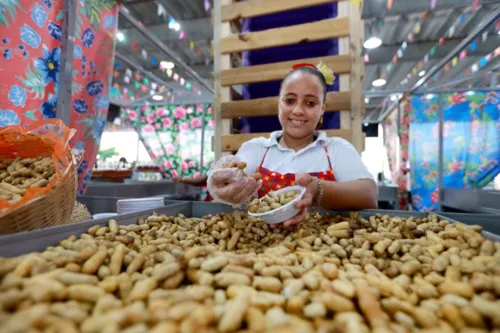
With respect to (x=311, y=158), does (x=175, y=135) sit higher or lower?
higher

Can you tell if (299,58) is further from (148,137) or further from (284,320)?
(148,137)

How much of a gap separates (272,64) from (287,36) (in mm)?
185

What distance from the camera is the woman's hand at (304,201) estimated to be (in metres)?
0.84

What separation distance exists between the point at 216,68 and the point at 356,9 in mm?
918

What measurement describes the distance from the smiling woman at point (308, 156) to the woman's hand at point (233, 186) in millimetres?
50

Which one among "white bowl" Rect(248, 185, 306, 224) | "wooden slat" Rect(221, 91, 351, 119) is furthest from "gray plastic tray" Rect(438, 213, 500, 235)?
"wooden slat" Rect(221, 91, 351, 119)

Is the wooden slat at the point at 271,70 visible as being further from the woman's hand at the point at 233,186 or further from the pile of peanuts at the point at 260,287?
the pile of peanuts at the point at 260,287

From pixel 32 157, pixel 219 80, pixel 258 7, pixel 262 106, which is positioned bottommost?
pixel 32 157

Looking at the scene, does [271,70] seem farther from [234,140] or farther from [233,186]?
[233,186]

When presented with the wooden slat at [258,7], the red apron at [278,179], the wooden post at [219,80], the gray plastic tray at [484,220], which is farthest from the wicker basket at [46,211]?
the wooden slat at [258,7]

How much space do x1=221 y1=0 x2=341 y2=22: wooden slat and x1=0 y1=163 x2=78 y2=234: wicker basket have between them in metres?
1.55

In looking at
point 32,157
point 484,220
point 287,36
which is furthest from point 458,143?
point 32,157

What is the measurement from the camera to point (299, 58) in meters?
1.97

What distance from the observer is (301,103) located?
1.32 meters
